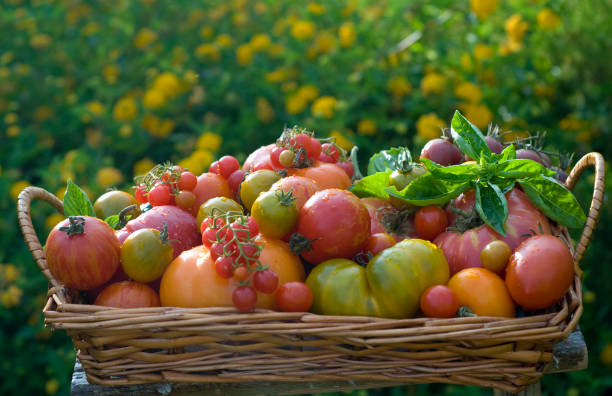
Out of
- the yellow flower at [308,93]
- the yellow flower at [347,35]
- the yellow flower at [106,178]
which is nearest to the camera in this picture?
the yellow flower at [106,178]

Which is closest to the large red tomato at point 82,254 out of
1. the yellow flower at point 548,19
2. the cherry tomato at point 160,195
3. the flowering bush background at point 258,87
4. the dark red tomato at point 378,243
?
the cherry tomato at point 160,195

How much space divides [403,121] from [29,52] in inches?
75.5

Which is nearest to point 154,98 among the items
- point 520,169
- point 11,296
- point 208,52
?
point 208,52

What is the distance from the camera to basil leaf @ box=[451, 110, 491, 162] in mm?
1434

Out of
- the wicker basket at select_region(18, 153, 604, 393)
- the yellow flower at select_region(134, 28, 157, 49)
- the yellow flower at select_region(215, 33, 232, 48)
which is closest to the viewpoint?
the wicker basket at select_region(18, 153, 604, 393)

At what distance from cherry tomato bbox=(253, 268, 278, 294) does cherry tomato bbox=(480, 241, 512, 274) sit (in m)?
0.43

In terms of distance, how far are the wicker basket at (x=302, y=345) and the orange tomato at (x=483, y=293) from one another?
6 cm

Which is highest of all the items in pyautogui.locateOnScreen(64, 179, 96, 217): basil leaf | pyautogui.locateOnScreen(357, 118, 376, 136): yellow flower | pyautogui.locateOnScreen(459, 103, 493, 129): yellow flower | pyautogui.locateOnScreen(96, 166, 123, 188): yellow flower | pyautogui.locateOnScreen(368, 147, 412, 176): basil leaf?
pyautogui.locateOnScreen(64, 179, 96, 217): basil leaf

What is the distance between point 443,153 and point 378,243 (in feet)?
1.08

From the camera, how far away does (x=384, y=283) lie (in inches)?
47.9

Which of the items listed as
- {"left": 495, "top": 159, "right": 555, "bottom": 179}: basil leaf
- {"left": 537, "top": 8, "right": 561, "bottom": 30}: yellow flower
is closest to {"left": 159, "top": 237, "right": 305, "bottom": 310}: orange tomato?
{"left": 495, "top": 159, "right": 555, "bottom": 179}: basil leaf

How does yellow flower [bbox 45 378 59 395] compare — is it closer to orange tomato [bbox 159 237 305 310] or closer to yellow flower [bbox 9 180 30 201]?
yellow flower [bbox 9 180 30 201]

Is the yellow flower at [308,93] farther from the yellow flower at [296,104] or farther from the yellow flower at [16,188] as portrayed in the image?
the yellow flower at [16,188]

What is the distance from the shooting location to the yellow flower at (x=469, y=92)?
2.56m
